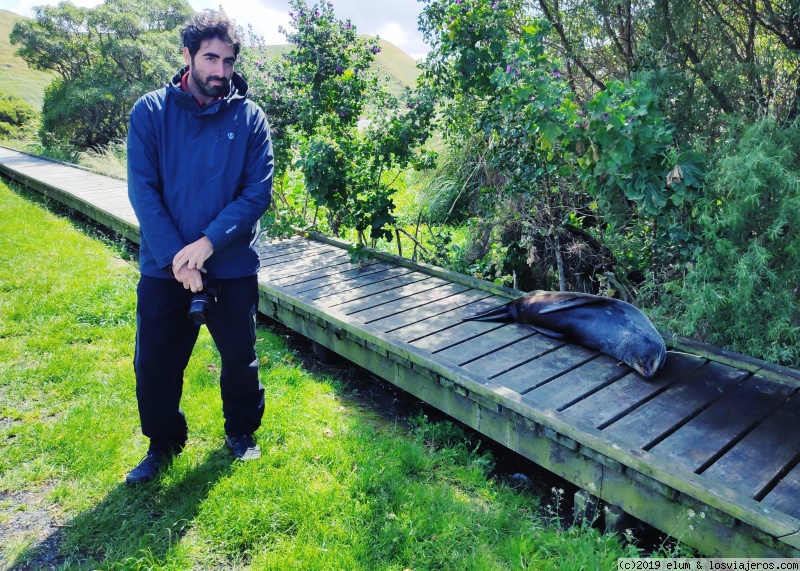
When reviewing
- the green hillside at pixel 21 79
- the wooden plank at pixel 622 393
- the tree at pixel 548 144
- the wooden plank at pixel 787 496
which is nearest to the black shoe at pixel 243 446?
the wooden plank at pixel 622 393

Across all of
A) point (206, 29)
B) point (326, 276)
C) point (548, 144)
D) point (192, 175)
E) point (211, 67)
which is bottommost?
point (326, 276)

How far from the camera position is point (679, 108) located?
12.8 feet

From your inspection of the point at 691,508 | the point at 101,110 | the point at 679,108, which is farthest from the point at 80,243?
the point at 101,110

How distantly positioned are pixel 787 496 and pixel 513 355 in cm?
164

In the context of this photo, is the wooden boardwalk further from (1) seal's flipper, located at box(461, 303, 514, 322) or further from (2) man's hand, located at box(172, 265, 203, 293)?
(2) man's hand, located at box(172, 265, 203, 293)

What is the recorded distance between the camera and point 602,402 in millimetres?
3137

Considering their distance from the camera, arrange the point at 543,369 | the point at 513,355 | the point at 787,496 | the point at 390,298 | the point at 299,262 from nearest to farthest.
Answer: the point at 787,496 → the point at 543,369 → the point at 513,355 → the point at 390,298 → the point at 299,262

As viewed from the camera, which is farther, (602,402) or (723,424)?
(602,402)

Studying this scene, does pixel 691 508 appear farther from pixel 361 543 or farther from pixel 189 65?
pixel 189 65

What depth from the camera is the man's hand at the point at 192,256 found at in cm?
271

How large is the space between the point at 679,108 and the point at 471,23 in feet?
5.63

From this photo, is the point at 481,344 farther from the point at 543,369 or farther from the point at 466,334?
the point at 543,369

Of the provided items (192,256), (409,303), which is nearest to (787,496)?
(192,256)

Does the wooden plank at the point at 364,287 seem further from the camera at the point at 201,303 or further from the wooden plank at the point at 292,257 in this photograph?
the camera at the point at 201,303
